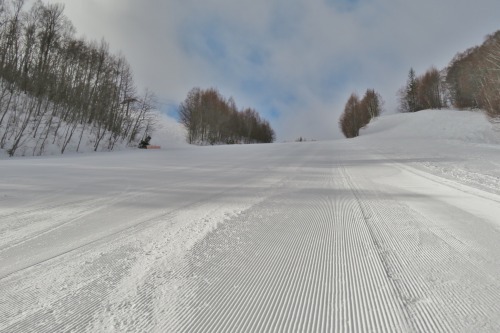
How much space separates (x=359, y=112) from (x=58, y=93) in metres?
69.7

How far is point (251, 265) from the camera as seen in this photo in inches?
99.4

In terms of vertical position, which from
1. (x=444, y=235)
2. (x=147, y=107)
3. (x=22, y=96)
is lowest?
(x=444, y=235)

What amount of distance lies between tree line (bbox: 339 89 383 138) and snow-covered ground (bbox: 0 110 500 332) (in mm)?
73829

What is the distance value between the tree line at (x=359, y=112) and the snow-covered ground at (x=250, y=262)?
242 ft

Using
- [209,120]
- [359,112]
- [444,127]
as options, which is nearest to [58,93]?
[209,120]

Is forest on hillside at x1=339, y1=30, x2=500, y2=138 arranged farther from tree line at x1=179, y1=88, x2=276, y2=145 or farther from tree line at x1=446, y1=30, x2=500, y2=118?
tree line at x1=179, y1=88, x2=276, y2=145

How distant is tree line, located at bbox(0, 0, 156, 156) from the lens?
24.3m

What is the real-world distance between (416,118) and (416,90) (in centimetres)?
3114

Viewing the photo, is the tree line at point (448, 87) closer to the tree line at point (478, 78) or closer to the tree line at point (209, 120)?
the tree line at point (478, 78)

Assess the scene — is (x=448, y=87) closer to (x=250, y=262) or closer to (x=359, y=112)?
(x=359, y=112)

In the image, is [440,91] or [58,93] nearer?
[58,93]

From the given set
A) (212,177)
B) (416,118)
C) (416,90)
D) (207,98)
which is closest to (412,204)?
(212,177)

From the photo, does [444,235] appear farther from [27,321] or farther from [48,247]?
[48,247]

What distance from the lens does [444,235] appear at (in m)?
3.23
